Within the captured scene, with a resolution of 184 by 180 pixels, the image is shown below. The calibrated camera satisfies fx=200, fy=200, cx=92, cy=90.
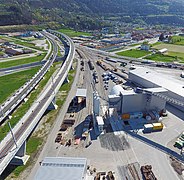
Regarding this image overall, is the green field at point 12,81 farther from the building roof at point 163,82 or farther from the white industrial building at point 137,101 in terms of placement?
the building roof at point 163,82

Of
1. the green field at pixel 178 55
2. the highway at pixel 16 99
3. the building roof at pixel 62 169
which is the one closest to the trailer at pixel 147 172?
the building roof at pixel 62 169

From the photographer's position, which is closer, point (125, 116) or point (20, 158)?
point (20, 158)

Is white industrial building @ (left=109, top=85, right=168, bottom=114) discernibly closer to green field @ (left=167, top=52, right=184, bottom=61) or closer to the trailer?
the trailer

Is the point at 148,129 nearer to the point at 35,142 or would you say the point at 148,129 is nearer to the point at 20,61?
the point at 35,142

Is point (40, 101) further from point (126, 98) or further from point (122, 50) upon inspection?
point (122, 50)

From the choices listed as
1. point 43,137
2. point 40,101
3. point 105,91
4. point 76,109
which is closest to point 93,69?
point 105,91

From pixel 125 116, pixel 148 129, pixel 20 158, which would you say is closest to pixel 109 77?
pixel 125 116
